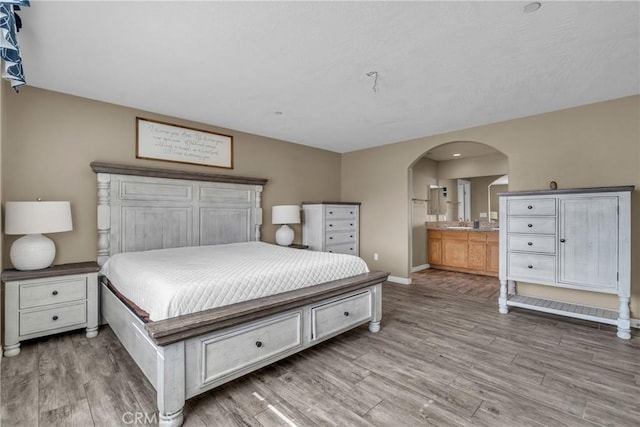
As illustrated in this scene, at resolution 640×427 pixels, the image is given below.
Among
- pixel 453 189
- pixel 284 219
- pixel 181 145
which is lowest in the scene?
pixel 284 219

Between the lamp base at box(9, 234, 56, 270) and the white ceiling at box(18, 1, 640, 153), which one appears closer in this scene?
the white ceiling at box(18, 1, 640, 153)

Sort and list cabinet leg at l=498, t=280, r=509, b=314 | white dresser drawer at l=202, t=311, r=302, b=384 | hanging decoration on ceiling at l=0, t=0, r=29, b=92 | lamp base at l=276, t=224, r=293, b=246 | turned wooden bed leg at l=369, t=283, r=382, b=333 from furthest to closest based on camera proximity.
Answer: lamp base at l=276, t=224, r=293, b=246 < cabinet leg at l=498, t=280, r=509, b=314 < turned wooden bed leg at l=369, t=283, r=382, b=333 < white dresser drawer at l=202, t=311, r=302, b=384 < hanging decoration on ceiling at l=0, t=0, r=29, b=92

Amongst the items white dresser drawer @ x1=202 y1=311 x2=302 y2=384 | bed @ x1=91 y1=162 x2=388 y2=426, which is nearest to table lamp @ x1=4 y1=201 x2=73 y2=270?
bed @ x1=91 y1=162 x2=388 y2=426

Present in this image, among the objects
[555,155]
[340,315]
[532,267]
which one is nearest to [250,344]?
[340,315]

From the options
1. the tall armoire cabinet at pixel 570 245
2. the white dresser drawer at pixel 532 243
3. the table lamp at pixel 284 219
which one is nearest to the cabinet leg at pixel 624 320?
the tall armoire cabinet at pixel 570 245

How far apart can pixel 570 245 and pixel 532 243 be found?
328 mm

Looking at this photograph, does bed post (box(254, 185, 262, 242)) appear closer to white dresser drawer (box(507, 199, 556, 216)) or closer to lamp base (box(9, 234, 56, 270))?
lamp base (box(9, 234, 56, 270))

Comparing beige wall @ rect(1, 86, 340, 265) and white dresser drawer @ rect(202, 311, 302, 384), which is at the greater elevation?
beige wall @ rect(1, 86, 340, 265)

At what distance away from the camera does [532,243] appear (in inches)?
134

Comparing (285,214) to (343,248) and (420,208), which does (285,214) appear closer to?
(343,248)

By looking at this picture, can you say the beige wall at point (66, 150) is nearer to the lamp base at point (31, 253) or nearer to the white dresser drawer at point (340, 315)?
A: the lamp base at point (31, 253)

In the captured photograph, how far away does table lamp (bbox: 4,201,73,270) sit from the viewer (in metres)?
2.54

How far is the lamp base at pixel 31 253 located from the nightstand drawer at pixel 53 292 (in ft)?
0.61

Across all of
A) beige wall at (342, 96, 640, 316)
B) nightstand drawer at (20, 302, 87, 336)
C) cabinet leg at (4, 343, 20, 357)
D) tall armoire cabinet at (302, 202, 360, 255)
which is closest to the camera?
cabinet leg at (4, 343, 20, 357)
